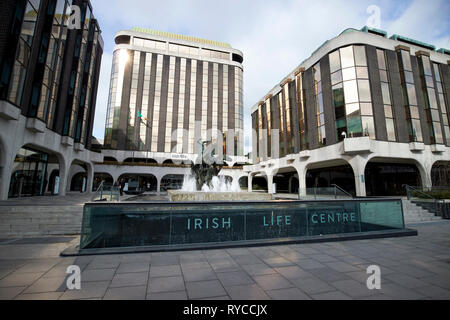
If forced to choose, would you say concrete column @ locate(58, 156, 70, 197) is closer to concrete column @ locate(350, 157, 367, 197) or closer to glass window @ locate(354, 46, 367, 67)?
concrete column @ locate(350, 157, 367, 197)

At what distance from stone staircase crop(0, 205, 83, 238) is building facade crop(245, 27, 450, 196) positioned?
22.9 metres

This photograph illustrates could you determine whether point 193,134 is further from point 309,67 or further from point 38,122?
point 38,122

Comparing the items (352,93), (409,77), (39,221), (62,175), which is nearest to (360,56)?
(352,93)

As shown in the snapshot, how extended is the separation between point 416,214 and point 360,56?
18839 millimetres

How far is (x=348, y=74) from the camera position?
2295 cm

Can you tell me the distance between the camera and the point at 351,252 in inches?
220

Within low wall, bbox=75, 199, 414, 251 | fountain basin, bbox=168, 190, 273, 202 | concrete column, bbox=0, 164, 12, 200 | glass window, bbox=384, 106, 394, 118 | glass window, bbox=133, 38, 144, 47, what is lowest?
low wall, bbox=75, 199, 414, 251

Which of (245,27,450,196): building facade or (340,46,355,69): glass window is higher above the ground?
(340,46,355,69): glass window

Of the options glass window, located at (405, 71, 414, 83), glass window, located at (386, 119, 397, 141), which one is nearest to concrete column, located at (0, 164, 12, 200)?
glass window, located at (386, 119, 397, 141)

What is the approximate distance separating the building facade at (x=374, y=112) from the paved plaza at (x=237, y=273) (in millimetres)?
18138

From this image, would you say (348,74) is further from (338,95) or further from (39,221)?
(39,221)

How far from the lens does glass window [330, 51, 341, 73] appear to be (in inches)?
931
